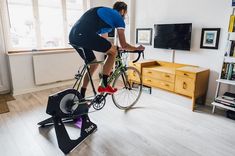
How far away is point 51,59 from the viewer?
3.69 meters

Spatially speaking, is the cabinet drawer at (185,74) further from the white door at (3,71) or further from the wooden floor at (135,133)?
the white door at (3,71)

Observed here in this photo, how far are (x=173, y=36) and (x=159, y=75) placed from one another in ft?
2.49

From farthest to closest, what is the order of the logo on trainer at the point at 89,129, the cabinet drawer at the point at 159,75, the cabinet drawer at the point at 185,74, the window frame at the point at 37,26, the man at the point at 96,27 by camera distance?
1. the window frame at the point at 37,26
2. the cabinet drawer at the point at 159,75
3. the cabinet drawer at the point at 185,74
4. the logo on trainer at the point at 89,129
5. the man at the point at 96,27

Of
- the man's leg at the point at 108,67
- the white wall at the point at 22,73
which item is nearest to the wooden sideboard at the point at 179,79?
the man's leg at the point at 108,67

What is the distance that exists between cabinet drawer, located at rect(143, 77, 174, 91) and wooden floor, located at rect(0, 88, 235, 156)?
34 cm

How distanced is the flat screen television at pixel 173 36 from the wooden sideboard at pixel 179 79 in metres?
0.36

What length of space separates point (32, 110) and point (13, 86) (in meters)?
0.98

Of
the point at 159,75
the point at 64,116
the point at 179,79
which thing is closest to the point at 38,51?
the point at 64,116

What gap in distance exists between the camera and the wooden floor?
1.82 metres

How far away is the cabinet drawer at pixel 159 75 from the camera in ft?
9.79

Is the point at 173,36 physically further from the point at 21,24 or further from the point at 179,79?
the point at 21,24

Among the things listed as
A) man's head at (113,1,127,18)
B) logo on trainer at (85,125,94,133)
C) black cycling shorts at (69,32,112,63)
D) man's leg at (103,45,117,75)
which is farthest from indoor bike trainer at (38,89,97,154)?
man's head at (113,1,127,18)

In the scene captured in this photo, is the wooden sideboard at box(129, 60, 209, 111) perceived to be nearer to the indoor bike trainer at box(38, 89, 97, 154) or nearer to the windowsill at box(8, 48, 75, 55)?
the indoor bike trainer at box(38, 89, 97, 154)

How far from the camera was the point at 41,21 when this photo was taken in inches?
144
